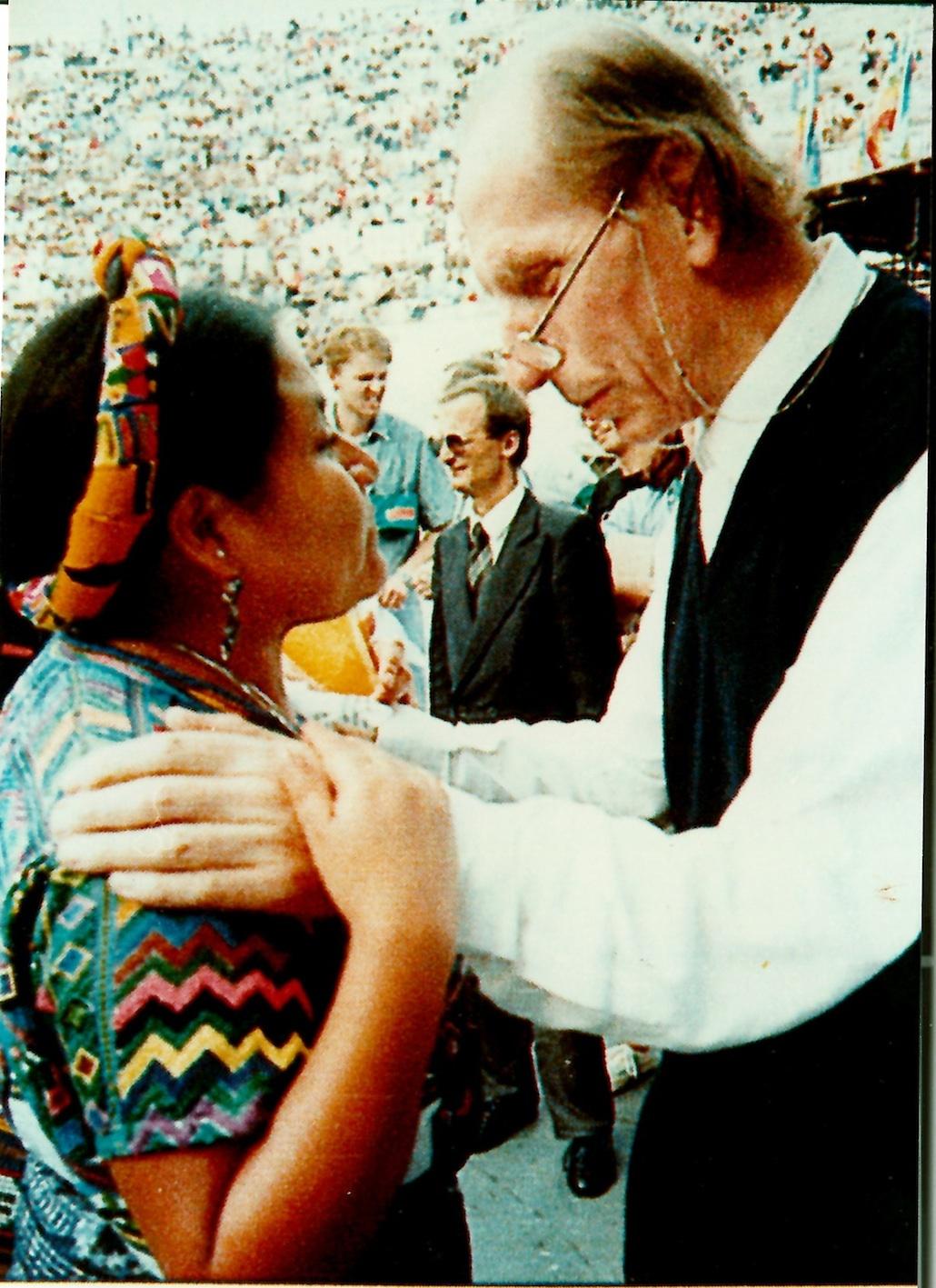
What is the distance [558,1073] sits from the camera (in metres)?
2.29

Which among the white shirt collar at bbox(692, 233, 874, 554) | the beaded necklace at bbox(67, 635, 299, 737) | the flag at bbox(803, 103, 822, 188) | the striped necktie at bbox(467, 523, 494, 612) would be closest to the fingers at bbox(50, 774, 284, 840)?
the beaded necklace at bbox(67, 635, 299, 737)

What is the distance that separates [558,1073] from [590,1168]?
7.5 inches

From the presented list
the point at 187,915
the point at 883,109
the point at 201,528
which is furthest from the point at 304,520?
the point at 883,109

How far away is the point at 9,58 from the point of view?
2354mm

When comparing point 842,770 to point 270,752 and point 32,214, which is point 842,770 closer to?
point 270,752

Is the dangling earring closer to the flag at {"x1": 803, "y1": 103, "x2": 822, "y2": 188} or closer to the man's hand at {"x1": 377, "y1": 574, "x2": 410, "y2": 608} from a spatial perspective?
the man's hand at {"x1": 377, "y1": 574, "x2": 410, "y2": 608}

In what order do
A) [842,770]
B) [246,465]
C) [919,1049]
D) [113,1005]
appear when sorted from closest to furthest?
[113,1005] < [246,465] < [842,770] < [919,1049]

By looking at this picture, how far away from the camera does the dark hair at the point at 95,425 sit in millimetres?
1908

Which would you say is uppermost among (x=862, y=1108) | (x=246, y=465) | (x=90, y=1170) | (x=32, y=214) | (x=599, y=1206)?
(x=32, y=214)

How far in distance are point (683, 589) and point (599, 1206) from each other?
3.97 ft

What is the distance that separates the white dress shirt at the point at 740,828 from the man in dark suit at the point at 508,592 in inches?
2.1

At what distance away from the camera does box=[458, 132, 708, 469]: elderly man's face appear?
226 cm

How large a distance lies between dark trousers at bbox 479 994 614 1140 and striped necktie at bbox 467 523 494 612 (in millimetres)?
844

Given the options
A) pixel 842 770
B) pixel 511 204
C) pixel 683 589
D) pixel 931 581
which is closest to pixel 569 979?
pixel 842 770
